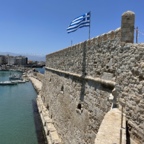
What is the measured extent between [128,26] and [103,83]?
5.93 feet

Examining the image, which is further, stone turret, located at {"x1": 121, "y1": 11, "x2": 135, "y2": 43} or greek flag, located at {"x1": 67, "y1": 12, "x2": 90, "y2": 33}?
greek flag, located at {"x1": 67, "y1": 12, "x2": 90, "y2": 33}

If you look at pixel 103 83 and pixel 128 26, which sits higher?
pixel 128 26

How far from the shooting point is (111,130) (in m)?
4.28

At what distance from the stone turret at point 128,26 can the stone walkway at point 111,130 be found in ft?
5.47

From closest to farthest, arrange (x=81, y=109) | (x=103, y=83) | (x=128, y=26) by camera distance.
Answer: (x=128, y=26), (x=103, y=83), (x=81, y=109)

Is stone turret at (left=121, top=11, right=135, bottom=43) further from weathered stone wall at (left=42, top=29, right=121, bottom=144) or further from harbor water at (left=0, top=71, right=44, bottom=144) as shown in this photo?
harbor water at (left=0, top=71, right=44, bottom=144)

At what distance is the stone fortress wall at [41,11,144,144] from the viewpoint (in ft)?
15.0

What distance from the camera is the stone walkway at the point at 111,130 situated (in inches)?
153

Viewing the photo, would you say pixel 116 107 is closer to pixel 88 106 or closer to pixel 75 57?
pixel 88 106

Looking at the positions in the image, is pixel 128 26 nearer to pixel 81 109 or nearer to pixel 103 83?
pixel 103 83

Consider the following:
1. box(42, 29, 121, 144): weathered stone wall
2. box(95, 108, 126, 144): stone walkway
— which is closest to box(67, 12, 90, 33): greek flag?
box(42, 29, 121, 144): weathered stone wall

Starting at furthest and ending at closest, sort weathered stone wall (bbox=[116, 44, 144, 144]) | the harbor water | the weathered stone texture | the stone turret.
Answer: the harbor water < the weathered stone texture < the stone turret < weathered stone wall (bbox=[116, 44, 144, 144])

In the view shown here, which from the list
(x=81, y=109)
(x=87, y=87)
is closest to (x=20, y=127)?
(x=81, y=109)

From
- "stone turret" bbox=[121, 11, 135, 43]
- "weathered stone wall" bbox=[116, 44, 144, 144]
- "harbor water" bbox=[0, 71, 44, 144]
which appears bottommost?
"harbor water" bbox=[0, 71, 44, 144]
